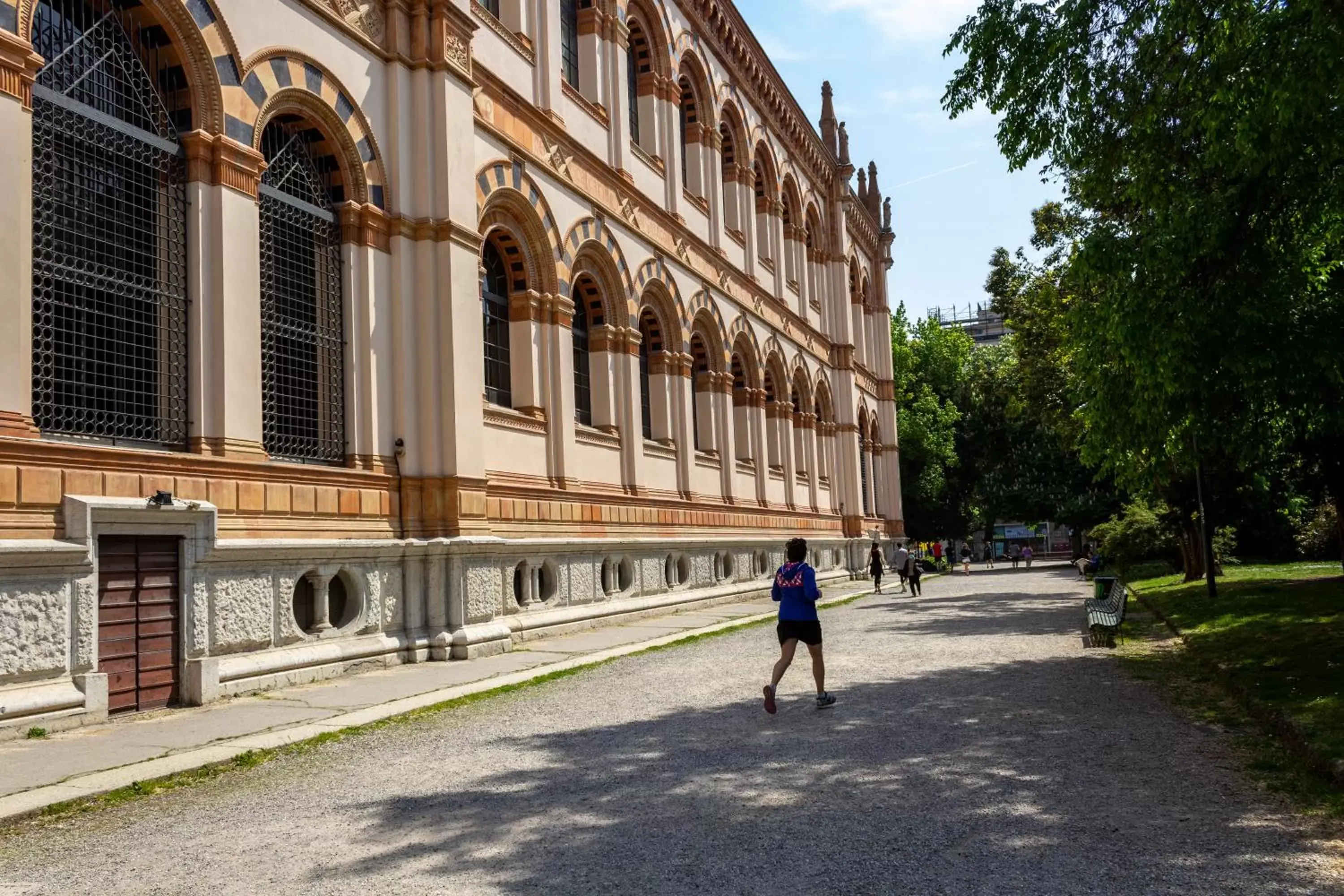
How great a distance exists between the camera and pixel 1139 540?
113 ft

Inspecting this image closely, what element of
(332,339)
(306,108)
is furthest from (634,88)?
(332,339)

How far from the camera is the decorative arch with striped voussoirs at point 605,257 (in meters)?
18.2

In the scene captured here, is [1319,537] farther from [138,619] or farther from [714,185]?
[138,619]

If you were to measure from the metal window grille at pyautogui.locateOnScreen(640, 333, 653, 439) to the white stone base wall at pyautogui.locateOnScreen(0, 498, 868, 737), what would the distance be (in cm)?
417

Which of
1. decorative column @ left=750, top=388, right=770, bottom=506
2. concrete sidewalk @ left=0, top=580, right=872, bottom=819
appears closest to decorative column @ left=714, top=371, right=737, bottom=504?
decorative column @ left=750, top=388, right=770, bottom=506

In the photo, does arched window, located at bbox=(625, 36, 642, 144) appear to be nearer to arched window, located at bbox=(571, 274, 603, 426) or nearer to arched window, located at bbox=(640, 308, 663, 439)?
arched window, located at bbox=(640, 308, 663, 439)

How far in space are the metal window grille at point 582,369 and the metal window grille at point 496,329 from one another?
2324mm

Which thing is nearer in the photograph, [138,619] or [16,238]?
[16,238]

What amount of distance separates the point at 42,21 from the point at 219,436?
4040mm

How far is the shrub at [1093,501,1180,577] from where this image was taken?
34.2 m

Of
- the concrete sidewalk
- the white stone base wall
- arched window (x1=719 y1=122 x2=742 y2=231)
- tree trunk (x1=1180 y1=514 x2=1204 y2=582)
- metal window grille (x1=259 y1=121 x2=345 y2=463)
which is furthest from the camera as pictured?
arched window (x1=719 y1=122 x2=742 y2=231)

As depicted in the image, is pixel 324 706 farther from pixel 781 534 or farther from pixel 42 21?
pixel 781 534

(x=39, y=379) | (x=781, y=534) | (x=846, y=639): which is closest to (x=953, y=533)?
(x=781, y=534)

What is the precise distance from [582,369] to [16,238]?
11514mm
